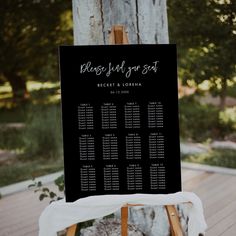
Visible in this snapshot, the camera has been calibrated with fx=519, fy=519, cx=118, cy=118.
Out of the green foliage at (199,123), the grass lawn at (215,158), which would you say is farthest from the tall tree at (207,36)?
the green foliage at (199,123)

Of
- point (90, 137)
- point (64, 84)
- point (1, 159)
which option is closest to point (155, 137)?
point (90, 137)

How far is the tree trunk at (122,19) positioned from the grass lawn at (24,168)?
289 centimetres

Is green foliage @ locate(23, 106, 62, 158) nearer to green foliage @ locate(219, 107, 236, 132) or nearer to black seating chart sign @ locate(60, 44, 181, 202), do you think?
green foliage @ locate(219, 107, 236, 132)

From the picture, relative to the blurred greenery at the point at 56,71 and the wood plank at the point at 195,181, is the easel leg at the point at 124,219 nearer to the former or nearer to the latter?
the wood plank at the point at 195,181

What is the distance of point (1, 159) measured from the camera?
21.8 ft

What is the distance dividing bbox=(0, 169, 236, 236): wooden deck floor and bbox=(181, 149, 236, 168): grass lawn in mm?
418

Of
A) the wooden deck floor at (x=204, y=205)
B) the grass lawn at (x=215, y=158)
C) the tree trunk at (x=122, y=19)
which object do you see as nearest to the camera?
the tree trunk at (x=122, y=19)

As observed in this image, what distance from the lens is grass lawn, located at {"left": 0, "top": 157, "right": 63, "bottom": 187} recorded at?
18.7 feet

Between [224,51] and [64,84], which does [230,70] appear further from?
[64,84]

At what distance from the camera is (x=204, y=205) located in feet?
14.3

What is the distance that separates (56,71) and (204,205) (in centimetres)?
405

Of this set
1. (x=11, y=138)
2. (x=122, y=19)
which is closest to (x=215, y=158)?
(x=11, y=138)

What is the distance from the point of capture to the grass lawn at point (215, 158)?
580 cm

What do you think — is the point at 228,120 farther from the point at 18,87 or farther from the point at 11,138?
the point at 18,87
